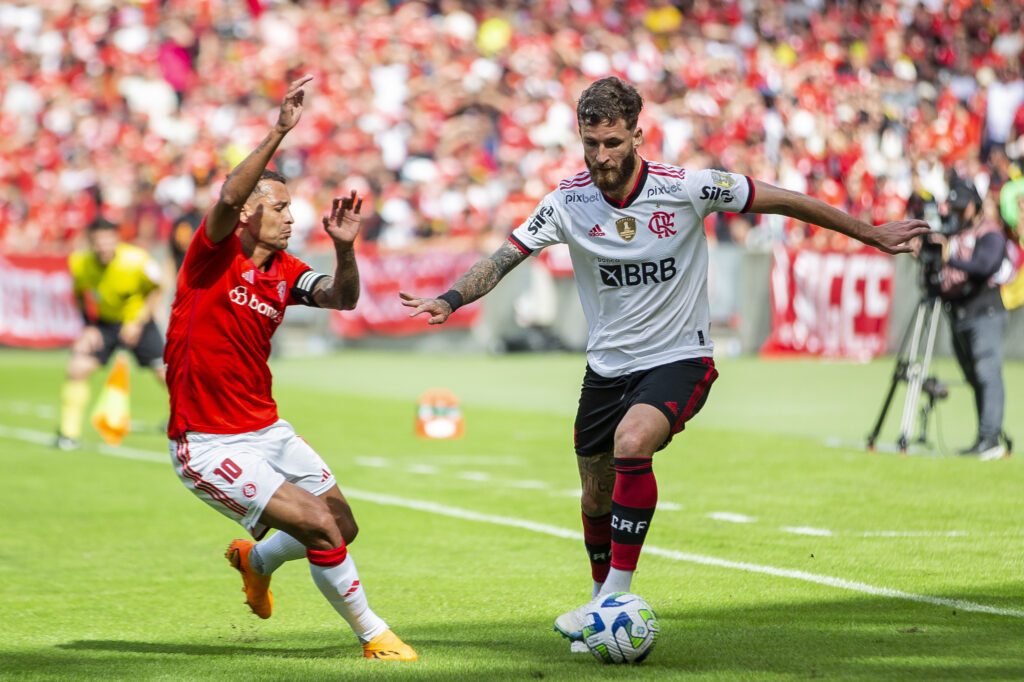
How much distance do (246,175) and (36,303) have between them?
26.2 metres

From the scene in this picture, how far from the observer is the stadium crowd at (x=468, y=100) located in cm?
2525

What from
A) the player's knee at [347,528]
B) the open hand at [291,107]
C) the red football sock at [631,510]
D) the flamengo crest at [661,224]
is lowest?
the player's knee at [347,528]

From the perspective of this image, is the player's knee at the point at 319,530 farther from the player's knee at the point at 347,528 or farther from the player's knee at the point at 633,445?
the player's knee at the point at 633,445

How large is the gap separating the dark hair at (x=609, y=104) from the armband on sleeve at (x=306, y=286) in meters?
1.37

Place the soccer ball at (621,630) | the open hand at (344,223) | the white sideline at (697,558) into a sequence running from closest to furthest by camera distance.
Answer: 1. the soccer ball at (621,630)
2. the open hand at (344,223)
3. the white sideline at (697,558)

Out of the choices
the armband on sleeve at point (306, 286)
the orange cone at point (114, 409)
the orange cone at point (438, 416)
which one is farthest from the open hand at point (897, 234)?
the orange cone at point (114, 409)

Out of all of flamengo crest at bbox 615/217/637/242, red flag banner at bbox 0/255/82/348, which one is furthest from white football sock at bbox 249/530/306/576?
red flag banner at bbox 0/255/82/348

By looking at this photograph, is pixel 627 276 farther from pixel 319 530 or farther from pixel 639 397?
pixel 319 530

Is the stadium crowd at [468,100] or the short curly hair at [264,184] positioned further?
the stadium crowd at [468,100]

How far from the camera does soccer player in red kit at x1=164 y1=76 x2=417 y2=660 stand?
6121 millimetres

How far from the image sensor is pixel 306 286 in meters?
6.57

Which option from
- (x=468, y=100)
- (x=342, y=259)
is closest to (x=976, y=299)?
(x=342, y=259)

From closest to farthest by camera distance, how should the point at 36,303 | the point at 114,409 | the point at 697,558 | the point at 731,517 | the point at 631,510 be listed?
the point at 631,510 → the point at 697,558 → the point at 731,517 → the point at 114,409 → the point at 36,303

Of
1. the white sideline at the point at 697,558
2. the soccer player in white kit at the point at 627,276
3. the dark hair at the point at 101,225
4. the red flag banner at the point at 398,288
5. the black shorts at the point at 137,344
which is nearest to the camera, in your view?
the soccer player in white kit at the point at 627,276
